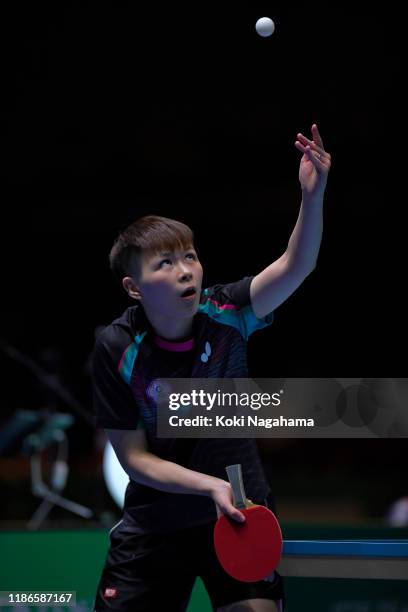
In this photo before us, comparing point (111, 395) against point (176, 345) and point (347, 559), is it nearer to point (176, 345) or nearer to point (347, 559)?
point (176, 345)

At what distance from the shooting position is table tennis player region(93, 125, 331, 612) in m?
1.91

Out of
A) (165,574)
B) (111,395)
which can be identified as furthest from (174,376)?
(165,574)

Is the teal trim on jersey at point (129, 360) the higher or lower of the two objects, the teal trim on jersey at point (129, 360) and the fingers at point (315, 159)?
the lower

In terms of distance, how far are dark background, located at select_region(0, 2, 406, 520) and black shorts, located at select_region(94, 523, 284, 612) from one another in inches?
53.0

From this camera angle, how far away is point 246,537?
5.56 ft

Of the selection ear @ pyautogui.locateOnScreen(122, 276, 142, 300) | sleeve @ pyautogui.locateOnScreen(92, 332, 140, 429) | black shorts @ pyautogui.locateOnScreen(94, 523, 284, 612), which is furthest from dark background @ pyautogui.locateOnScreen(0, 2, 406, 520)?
black shorts @ pyautogui.locateOnScreen(94, 523, 284, 612)

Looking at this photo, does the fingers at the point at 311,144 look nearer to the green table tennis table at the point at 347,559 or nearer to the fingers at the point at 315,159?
the fingers at the point at 315,159

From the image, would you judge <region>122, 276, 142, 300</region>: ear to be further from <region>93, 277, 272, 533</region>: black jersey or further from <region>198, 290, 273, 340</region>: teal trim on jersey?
<region>198, 290, 273, 340</region>: teal trim on jersey

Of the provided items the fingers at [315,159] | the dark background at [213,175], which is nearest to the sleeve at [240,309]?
the fingers at [315,159]

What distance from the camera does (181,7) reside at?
3109 millimetres

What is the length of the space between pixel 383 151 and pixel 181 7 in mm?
1367

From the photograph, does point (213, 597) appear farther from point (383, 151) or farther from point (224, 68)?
point (383, 151)

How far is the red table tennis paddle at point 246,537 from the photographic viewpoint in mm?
1693

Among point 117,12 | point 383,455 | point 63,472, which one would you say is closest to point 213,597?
point 117,12
